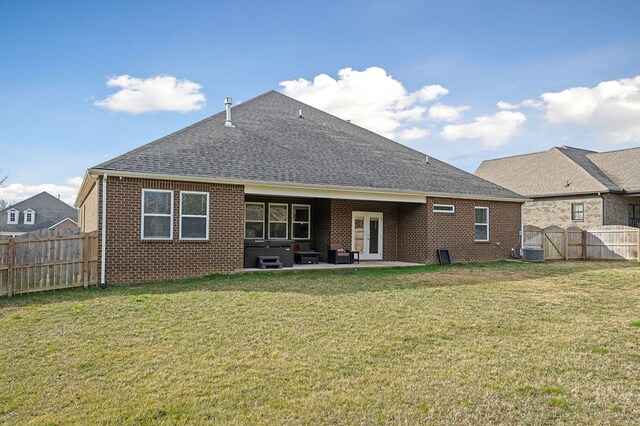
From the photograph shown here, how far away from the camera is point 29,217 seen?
49.2 meters

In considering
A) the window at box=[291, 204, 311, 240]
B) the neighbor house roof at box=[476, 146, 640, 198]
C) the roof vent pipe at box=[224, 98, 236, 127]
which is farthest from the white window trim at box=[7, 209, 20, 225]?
the neighbor house roof at box=[476, 146, 640, 198]

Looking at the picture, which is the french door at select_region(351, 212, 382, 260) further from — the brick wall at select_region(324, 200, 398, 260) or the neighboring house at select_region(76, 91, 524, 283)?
the brick wall at select_region(324, 200, 398, 260)

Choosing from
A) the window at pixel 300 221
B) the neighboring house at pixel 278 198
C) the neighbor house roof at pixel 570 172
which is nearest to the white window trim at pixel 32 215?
the neighboring house at pixel 278 198

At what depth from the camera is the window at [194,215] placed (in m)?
13.1

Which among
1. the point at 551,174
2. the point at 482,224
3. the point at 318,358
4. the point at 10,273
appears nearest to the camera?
the point at 318,358

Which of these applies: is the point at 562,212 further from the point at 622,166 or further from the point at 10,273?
the point at 10,273

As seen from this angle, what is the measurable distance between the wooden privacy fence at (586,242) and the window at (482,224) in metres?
2.49

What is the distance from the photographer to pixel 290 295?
10055mm

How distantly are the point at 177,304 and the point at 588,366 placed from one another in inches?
271

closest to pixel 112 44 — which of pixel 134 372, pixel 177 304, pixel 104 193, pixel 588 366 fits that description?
pixel 104 193

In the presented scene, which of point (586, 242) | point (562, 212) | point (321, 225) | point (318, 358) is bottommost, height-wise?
point (318, 358)

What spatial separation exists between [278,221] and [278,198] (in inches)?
35.9

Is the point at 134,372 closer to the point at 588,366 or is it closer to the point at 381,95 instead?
the point at 588,366

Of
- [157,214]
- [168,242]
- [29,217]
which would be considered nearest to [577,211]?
[168,242]
